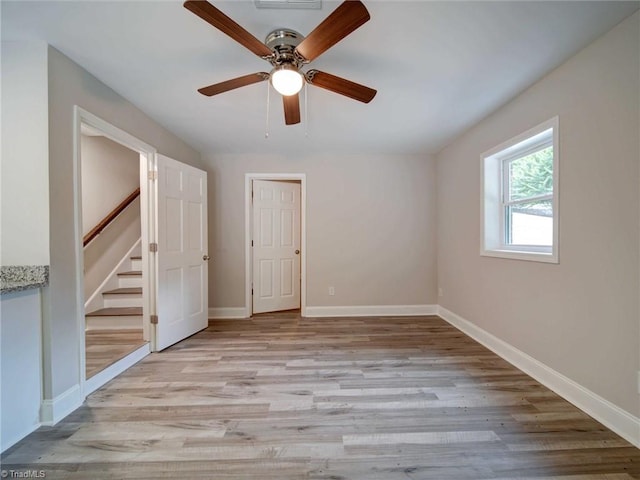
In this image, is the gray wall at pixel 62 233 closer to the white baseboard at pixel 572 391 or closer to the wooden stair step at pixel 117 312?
the wooden stair step at pixel 117 312

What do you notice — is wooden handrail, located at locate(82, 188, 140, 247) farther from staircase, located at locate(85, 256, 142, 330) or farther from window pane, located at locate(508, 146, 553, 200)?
window pane, located at locate(508, 146, 553, 200)

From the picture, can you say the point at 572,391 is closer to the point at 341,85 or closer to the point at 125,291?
the point at 341,85

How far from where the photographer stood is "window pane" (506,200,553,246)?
7.02 feet

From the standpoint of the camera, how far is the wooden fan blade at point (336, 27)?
3.60 feet

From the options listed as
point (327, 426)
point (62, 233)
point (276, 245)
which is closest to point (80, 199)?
point (62, 233)

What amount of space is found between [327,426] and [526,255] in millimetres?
2034

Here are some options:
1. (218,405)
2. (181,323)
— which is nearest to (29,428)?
(218,405)

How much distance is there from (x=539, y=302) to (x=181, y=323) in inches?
134

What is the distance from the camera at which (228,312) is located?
3.70 m

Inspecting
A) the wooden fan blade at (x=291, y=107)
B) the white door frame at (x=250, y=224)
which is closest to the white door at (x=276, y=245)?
the white door frame at (x=250, y=224)

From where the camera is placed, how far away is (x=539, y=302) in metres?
2.04

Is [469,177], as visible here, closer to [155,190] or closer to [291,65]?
[291,65]

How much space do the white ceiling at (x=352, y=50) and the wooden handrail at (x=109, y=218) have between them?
1.74 m

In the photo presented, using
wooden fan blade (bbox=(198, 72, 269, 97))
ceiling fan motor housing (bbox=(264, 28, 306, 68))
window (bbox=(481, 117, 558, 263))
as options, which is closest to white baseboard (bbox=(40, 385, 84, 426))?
wooden fan blade (bbox=(198, 72, 269, 97))
